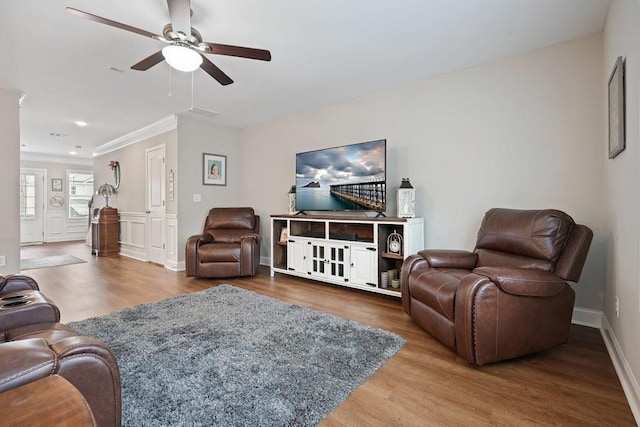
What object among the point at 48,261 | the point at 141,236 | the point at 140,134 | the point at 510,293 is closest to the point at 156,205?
the point at 141,236

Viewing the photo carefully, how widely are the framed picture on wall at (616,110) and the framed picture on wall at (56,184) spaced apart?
37.3 feet

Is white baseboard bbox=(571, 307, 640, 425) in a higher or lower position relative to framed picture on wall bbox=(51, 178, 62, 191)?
lower

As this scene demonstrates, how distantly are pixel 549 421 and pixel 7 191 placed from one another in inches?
218

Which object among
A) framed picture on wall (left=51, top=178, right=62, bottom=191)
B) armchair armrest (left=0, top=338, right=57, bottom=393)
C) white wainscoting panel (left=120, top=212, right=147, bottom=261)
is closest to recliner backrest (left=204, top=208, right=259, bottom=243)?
white wainscoting panel (left=120, top=212, right=147, bottom=261)

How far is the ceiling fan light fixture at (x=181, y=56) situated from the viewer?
208cm

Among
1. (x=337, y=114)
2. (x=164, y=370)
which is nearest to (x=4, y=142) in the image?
(x=164, y=370)

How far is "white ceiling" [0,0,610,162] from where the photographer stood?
2.19m

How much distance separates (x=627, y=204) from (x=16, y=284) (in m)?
3.59

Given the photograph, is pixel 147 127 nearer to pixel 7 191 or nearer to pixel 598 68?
pixel 7 191

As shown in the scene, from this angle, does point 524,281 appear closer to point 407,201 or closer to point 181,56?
point 407,201

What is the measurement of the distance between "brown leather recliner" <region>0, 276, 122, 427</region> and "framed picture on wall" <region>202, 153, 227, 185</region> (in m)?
3.93

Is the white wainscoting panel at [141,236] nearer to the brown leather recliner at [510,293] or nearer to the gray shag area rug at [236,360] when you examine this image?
the gray shag area rug at [236,360]

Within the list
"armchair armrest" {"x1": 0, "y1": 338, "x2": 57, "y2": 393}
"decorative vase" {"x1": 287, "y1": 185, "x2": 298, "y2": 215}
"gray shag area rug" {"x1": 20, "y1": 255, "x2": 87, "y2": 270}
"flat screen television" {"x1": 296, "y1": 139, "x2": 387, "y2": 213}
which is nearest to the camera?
"armchair armrest" {"x1": 0, "y1": 338, "x2": 57, "y2": 393}

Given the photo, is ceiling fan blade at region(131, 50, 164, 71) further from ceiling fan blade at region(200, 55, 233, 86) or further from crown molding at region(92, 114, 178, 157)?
crown molding at region(92, 114, 178, 157)
